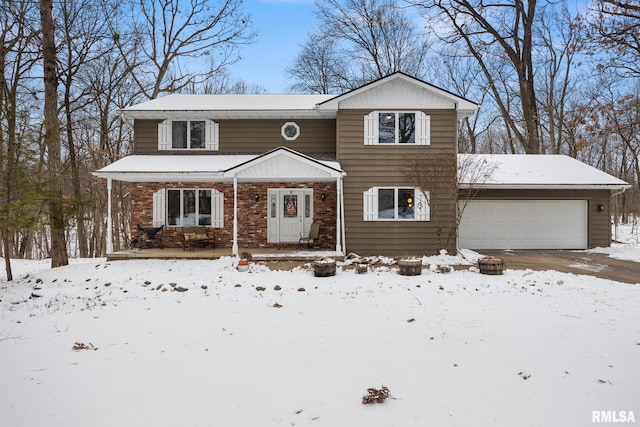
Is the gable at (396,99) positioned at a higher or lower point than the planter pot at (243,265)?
higher

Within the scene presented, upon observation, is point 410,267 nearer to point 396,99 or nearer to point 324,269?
point 324,269

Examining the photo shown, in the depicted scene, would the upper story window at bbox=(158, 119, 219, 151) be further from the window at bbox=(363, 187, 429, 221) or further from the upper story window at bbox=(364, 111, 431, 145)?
the window at bbox=(363, 187, 429, 221)

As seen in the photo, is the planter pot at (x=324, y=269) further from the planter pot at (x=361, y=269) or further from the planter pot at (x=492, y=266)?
the planter pot at (x=492, y=266)

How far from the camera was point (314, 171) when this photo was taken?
1069 cm

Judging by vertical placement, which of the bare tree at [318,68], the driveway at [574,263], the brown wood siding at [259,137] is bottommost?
the driveway at [574,263]

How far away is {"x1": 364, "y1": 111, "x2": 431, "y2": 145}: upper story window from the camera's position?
11891 mm

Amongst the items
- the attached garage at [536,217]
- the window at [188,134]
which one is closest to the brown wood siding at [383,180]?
the attached garage at [536,217]

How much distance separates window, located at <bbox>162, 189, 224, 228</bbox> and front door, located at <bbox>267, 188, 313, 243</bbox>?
1705 millimetres

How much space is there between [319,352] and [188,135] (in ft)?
34.2

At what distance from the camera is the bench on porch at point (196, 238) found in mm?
11898

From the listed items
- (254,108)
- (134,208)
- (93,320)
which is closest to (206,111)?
(254,108)

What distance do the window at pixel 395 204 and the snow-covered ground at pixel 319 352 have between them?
152 inches

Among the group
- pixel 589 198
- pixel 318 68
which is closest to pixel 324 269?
pixel 589 198

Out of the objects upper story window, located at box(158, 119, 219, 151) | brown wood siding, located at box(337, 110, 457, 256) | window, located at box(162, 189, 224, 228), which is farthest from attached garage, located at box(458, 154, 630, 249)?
upper story window, located at box(158, 119, 219, 151)
